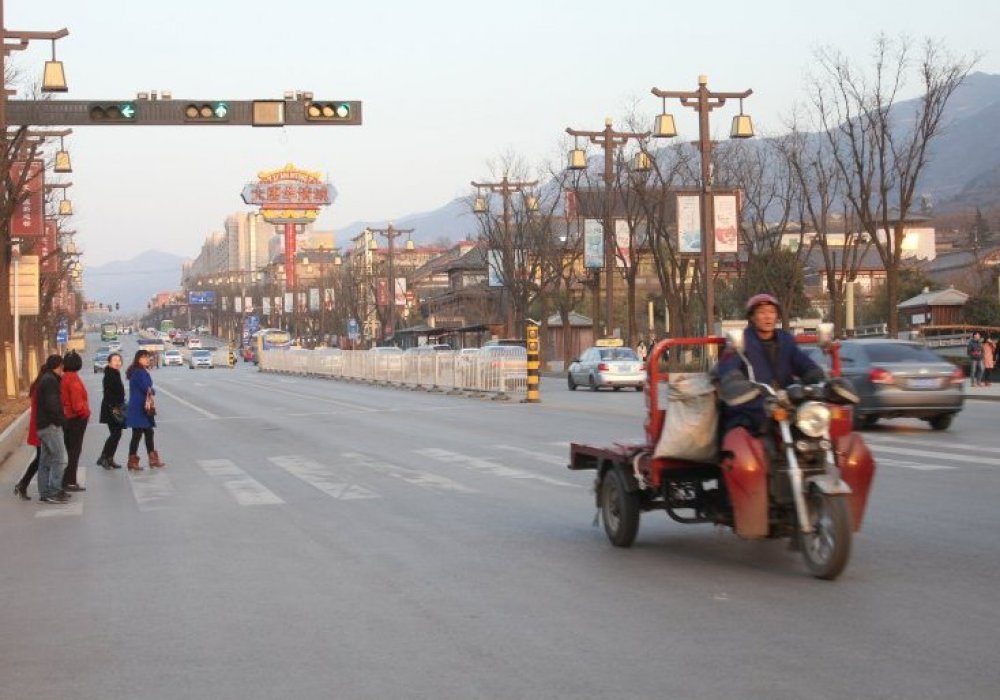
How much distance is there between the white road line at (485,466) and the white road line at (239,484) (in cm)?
291

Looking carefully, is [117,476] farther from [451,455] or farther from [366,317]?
[366,317]

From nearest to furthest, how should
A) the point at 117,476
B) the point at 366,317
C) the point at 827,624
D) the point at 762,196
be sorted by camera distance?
the point at 827,624 < the point at 117,476 < the point at 762,196 < the point at 366,317

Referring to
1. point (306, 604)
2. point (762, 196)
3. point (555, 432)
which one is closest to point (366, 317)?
point (762, 196)

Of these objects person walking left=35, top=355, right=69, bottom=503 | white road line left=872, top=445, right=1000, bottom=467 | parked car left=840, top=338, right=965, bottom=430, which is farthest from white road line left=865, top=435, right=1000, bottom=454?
person walking left=35, top=355, right=69, bottom=503

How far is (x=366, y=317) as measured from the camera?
4193 inches

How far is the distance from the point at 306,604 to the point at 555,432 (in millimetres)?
15958

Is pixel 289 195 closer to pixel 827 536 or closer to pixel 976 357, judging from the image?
pixel 976 357

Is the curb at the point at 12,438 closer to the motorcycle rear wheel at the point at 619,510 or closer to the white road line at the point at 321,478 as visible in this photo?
the white road line at the point at 321,478

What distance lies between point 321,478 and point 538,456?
379 cm

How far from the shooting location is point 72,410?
1577 centimetres

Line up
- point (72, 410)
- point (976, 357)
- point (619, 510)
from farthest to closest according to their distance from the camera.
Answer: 1. point (976, 357)
2. point (72, 410)
3. point (619, 510)

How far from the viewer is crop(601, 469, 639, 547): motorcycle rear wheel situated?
400 inches

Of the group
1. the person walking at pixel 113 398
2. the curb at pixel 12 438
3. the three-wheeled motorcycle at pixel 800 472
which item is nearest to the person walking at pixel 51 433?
the person walking at pixel 113 398

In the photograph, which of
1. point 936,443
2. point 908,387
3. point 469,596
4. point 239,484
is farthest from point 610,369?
point 469,596
